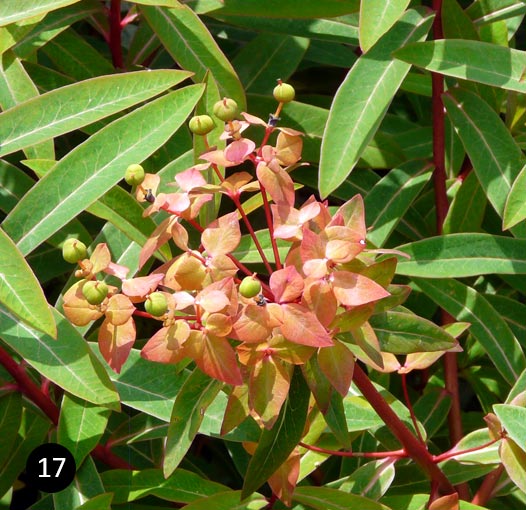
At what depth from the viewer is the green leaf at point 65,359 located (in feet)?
3.77

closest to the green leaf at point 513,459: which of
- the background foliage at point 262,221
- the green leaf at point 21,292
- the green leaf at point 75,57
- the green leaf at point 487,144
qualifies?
the background foliage at point 262,221

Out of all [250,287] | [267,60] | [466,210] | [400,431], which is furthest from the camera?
[267,60]

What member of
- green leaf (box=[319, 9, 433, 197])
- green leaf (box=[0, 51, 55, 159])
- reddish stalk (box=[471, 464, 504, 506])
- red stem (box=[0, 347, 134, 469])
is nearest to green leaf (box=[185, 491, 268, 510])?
red stem (box=[0, 347, 134, 469])

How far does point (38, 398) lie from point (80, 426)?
9cm

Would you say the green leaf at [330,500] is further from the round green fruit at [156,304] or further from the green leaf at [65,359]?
the round green fruit at [156,304]

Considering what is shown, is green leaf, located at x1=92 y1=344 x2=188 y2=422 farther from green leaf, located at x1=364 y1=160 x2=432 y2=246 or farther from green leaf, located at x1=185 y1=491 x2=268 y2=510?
green leaf, located at x1=364 y1=160 x2=432 y2=246

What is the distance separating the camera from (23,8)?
4.17ft

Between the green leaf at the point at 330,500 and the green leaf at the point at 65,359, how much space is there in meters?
0.31

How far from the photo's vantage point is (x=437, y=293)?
4.91 ft

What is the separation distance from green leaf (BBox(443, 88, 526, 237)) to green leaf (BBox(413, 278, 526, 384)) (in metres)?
0.14

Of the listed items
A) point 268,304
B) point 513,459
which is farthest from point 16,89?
point 513,459

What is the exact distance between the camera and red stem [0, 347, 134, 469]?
1.31 metres

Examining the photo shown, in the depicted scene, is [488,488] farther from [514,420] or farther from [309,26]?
[309,26]

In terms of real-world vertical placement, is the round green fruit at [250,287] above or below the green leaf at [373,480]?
above
